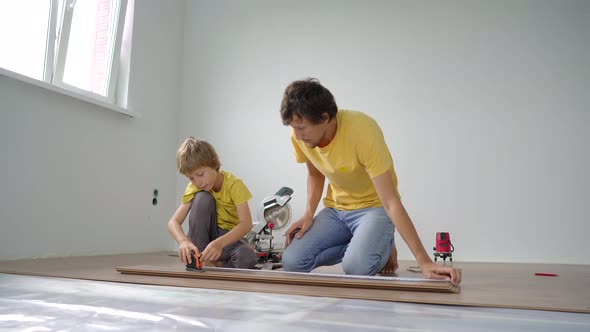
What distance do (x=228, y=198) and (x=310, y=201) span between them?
43 centimetres

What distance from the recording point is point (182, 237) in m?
2.12

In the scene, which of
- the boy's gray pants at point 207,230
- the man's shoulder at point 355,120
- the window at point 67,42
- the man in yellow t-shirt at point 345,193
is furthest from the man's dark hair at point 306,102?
the window at point 67,42

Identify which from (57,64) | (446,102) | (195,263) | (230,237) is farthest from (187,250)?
(446,102)

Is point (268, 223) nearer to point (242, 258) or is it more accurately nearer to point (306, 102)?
point (242, 258)

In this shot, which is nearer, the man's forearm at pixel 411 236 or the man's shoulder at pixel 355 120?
the man's forearm at pixel 411 236

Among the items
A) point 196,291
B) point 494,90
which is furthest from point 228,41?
point 196,291

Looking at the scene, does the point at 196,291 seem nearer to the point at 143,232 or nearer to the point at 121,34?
the point at 143,232

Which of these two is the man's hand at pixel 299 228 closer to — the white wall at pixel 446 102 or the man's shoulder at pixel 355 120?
the man's shoulder at pixel 355 120

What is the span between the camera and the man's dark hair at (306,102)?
5.93 feet

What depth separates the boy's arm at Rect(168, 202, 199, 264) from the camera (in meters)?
2.01

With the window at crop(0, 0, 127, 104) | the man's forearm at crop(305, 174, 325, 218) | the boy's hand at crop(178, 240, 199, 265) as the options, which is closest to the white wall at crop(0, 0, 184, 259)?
the window at crop(0, 0, 127, 104)

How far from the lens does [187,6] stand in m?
4.97

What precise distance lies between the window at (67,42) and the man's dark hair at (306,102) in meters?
2.16

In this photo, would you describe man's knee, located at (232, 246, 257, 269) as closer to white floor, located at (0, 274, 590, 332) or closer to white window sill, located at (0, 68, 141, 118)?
white floor, located at (0, 274, 590, 332)
